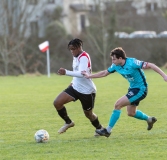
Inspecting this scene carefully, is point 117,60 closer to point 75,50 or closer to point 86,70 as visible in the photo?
point 86,70

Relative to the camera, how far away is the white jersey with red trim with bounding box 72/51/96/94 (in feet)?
30.3

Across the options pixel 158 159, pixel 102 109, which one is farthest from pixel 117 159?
pixel 102 109

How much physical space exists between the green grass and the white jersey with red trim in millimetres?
840

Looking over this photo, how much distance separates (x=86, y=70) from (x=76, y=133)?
4.35 ft

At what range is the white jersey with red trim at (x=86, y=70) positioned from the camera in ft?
30.3

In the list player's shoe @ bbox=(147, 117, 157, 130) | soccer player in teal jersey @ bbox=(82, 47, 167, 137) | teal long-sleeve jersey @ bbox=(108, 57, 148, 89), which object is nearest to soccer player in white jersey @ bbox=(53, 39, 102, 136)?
soccer player in teal jersey @ bbox=(82, 47, 167, 137)

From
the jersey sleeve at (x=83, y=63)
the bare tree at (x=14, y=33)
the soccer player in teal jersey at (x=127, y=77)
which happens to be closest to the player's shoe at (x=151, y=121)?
the soccer player in teal jersey at (x=127, y=77)

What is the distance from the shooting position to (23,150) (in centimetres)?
813

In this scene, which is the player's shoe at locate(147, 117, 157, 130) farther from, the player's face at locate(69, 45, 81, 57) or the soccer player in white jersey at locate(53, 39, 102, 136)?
the player's face at locate(69, 45, 81, 57)

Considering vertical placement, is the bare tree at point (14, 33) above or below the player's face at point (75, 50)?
below

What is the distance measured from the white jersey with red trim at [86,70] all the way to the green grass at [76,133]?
0.84 m

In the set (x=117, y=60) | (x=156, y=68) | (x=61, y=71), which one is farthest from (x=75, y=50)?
(x=156, y=68)

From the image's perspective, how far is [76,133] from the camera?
388 inches

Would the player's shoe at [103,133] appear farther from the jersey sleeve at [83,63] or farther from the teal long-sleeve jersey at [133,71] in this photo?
the jersey sleeve at [83,63]
